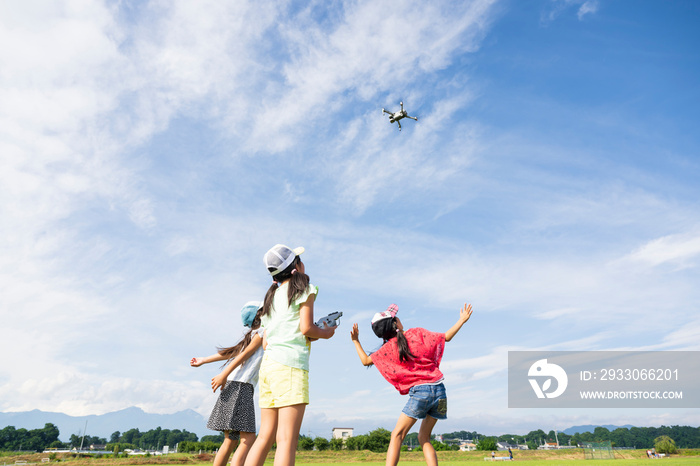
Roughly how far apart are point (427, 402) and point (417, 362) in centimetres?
55

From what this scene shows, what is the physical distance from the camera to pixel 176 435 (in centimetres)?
13562

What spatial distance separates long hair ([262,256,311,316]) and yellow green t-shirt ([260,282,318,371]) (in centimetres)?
5

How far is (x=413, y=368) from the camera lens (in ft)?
21.1

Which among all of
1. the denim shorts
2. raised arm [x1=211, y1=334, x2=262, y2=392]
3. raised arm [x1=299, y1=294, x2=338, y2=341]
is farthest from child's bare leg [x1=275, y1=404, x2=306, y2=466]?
the denim shorts

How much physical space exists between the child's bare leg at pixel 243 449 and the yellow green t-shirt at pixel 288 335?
2.20 metres

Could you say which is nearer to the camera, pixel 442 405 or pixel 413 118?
pixel 442 405

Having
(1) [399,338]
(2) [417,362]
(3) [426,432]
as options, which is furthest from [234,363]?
(3) [426,432]

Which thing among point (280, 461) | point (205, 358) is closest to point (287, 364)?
point (280, 461)

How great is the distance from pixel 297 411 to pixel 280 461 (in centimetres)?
40

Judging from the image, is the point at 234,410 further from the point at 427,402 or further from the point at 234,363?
the point at 427,402

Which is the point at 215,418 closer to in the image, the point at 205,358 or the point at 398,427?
Result: the point at 205,358

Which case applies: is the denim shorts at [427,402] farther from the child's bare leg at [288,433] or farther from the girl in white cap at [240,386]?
the child's bare leg at [288,433]

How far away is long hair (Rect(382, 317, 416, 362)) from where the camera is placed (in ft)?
21.1

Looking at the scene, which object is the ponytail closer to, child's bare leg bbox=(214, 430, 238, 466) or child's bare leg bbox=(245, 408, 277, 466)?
child's bare leg bbox=(214, 430, 238, 466)
